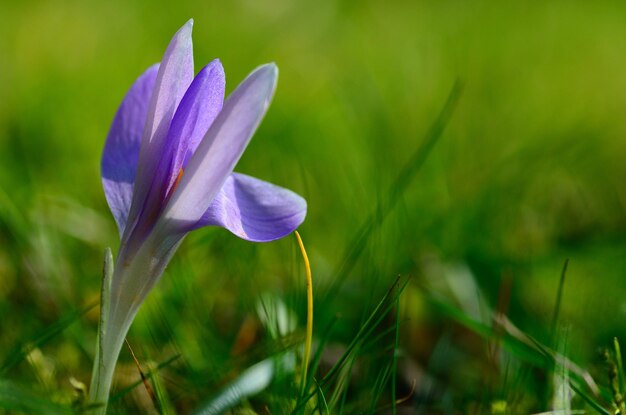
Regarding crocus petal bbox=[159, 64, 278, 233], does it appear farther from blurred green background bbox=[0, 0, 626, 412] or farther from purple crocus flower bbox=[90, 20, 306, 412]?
blurred green background bbox=[0, 0, 626, 412]

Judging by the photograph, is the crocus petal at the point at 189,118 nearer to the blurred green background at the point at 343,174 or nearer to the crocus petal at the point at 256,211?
the crocus petal at the point at 256,211

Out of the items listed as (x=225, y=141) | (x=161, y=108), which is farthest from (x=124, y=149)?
(x=225, y=141)

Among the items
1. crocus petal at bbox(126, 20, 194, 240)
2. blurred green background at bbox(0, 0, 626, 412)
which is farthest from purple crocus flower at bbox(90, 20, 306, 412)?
blurred green background at bbox(0, 0, 626, 412)

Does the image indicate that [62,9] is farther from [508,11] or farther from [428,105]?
[508,11]

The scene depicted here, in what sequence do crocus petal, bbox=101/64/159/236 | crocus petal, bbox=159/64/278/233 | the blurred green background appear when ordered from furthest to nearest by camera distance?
the blurred green background → crocus petal, bbox=101/64/159/236 → crocus petal, bbox=159/64/278/233

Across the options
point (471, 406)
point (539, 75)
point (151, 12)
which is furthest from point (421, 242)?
point (151, 12)

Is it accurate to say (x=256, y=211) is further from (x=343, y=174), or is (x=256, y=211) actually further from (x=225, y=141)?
(x=343, y=174)

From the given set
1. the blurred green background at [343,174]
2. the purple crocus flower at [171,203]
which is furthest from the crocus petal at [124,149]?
the blurred green background at [343,174]
